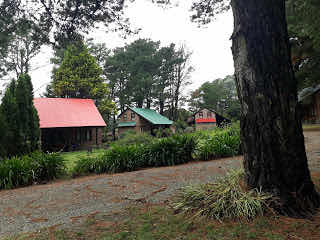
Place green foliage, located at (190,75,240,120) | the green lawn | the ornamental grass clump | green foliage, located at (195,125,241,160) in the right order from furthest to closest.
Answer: green foliage, located at (190,75,240,120), the green lawn, green foliage, located at (195,125,241,160), the ornamental grass clump

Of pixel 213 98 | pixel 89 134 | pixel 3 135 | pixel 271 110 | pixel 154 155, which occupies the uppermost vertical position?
pixel 213 98

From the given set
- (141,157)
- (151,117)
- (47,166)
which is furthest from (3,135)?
(151,117)

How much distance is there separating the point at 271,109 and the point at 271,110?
0.03 feet

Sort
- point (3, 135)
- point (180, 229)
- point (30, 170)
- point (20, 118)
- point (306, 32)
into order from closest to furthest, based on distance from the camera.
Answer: point (180, 229) → point (306, 32) → point (30, 170) → point (3, 135) → point (20, 118)

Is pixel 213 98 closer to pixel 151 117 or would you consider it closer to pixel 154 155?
pixel 151 117

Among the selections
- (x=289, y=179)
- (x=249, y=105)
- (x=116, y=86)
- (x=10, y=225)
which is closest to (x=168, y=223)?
(x=289, y=179)

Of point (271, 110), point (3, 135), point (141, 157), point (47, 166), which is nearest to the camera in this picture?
point (271, 110)

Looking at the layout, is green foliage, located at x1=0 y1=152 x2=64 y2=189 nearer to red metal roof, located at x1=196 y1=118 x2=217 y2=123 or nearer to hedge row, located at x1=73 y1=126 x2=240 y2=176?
hedge row, located at x1=73 y1=126 x2=240 y2=176

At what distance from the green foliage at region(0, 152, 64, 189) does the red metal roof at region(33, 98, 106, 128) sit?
1066 centimetres

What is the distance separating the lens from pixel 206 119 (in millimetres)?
33719

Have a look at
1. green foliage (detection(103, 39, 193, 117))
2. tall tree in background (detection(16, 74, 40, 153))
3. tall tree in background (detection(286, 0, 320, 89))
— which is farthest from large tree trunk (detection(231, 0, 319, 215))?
green foliage (detection(103, 39, 193, 117))

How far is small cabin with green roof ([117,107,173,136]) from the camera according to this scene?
89.0 ft

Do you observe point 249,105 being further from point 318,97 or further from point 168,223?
point 318,97

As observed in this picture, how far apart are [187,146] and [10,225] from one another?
16.2 feet
